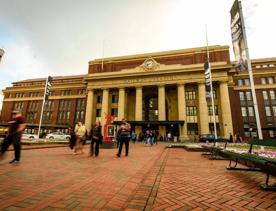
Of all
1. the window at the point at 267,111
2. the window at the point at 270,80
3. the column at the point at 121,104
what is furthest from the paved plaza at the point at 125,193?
the window at the point at 270,80

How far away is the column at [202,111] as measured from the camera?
32.5m

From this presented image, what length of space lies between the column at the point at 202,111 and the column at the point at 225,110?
10.6 ft

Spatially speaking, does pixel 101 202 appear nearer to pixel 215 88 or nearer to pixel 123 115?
pixel 123 115

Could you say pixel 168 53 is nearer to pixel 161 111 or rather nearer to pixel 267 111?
pixel 161 111

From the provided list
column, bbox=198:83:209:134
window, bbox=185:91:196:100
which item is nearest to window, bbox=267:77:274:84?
column, bbox=198:83:209:134

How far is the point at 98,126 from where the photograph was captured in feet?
27.6

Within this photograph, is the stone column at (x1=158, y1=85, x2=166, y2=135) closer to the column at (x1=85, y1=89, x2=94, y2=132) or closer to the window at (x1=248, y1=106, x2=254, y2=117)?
the column at (x1=85, y1=89, x2=94, y2=132)

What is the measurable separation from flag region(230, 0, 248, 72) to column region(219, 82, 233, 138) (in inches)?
991

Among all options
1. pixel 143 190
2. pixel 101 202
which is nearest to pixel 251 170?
pixel 143 190

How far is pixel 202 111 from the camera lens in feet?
110

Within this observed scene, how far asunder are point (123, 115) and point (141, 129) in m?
5.03

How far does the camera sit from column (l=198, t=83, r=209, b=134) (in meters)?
32.5

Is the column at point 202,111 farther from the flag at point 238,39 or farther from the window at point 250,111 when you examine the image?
the flag at point 238,39

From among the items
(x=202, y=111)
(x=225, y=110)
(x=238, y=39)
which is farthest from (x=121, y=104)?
(x=238, y=39)
